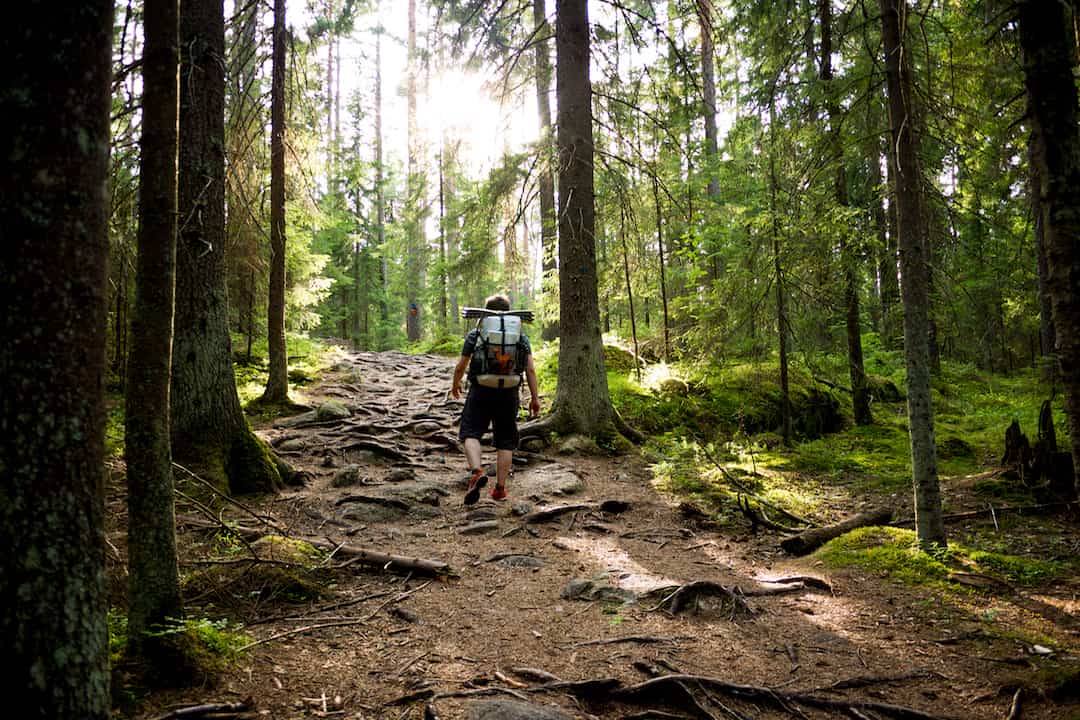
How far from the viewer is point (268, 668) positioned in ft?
10.8

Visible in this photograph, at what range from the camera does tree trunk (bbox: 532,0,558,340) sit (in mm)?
10812

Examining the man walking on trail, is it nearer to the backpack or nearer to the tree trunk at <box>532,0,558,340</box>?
the backpack

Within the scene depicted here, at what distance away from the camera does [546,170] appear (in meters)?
10.9

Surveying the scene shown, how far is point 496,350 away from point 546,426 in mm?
3303

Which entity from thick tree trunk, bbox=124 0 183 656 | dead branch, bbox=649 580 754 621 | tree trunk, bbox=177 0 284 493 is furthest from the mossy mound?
dead branch, bbox=649 580 754 621

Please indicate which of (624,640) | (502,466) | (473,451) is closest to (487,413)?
(473,451)

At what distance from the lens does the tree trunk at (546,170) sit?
10.8m

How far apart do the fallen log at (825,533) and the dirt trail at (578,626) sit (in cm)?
19

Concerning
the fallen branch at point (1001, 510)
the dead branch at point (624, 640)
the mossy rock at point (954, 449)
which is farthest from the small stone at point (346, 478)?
the mossy rock at point (954, 449)

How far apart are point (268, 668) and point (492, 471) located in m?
5.75

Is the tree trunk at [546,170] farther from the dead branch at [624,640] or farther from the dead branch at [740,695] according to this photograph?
the dead branch at [740,695]

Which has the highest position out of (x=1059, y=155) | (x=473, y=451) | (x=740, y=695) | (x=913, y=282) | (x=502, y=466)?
(x=1059, y=155)

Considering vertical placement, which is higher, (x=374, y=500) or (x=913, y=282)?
(x=913, y=282)

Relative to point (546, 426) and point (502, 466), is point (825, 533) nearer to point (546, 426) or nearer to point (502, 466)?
point (502, 466)
